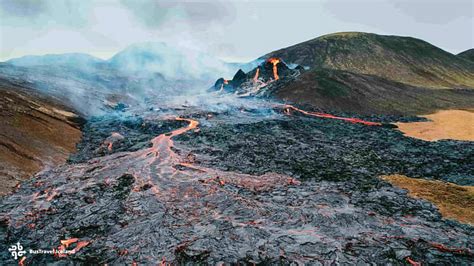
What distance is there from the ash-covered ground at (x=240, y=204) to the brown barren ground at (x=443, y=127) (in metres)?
7.09

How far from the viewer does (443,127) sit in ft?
257

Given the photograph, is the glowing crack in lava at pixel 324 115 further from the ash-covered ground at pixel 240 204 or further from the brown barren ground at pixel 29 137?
the brown barren ground at pixel 29 137

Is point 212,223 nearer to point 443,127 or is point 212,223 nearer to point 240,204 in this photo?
point 240,204

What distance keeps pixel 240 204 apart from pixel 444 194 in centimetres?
2194

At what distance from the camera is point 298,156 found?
52.1m

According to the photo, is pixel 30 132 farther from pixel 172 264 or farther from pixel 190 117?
pixel 172 264

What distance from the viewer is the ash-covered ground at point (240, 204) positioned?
2497cm

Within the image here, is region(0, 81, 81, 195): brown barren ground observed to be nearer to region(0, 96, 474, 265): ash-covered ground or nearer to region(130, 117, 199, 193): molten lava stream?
region(0, 96, 474, 265): ash-covered ground

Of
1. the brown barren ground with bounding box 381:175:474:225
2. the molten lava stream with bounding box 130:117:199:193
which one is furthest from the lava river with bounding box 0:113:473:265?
the brown barren ground with bounding box 381:175:474:225

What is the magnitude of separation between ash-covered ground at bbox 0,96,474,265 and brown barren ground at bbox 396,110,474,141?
7.09 metres

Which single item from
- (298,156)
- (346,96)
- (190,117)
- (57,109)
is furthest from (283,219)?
(346,96)

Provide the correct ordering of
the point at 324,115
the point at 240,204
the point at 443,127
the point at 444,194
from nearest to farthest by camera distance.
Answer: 1. the point at 240,204
2. the point at 444,194
3. the point at 443,127
4. the point at 324,115

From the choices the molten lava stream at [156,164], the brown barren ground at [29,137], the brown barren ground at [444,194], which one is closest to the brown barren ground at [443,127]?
the brown barren ground at [444,194]

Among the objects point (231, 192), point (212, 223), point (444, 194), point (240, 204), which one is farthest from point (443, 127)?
point (212, 223)
